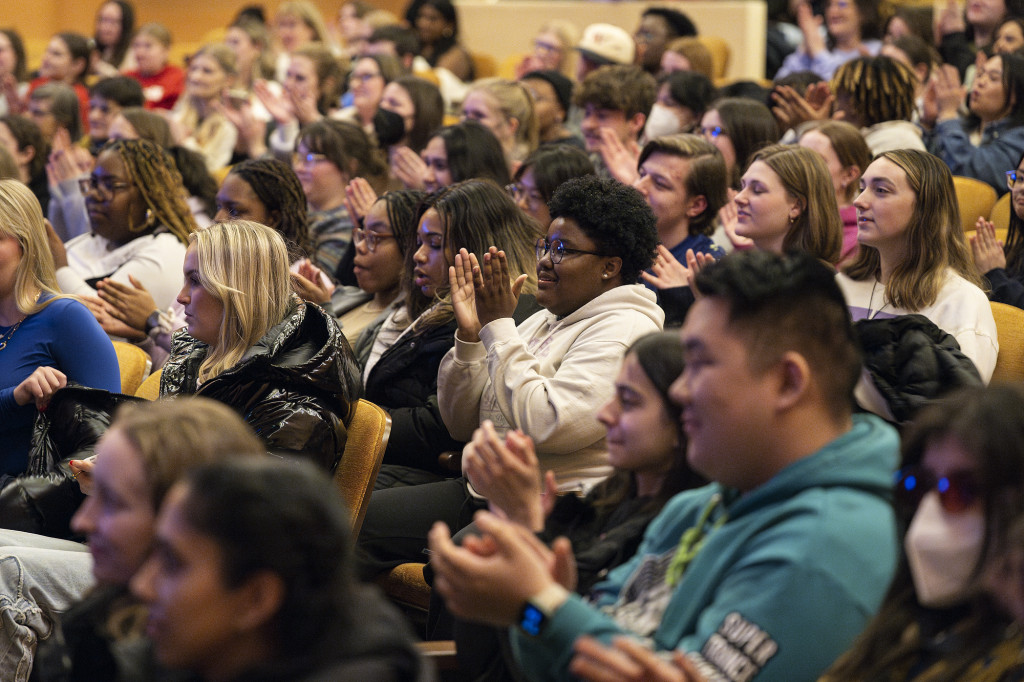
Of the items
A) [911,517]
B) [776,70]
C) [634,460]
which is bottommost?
[776,70]

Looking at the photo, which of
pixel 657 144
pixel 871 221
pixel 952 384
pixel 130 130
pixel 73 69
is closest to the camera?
pixel 952 384

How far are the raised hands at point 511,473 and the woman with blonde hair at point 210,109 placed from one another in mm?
5061

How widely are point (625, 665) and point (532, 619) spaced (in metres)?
0.14

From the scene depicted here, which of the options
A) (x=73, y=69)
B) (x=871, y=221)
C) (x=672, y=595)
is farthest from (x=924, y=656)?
(x=73, y=69)

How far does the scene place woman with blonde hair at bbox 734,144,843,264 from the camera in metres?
3.38

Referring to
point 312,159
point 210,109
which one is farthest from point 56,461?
point 210,109

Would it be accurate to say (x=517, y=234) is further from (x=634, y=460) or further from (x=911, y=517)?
(x=911, y=517)

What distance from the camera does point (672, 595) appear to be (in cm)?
150

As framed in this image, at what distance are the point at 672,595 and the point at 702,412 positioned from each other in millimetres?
251

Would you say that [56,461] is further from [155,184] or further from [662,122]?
[662,122]

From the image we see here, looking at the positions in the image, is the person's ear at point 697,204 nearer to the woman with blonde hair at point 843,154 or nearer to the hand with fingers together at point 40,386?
the woman with blonde hair at point 843,154

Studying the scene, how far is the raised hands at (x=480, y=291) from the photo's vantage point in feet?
8.74

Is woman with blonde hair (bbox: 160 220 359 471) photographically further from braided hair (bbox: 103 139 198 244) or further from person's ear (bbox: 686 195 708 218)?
person's ear (bbox: 686 195 708 218)

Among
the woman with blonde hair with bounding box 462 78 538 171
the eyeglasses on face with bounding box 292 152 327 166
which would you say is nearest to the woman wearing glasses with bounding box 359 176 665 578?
the eyeglasses on face with bounding box 292 152 327 166
